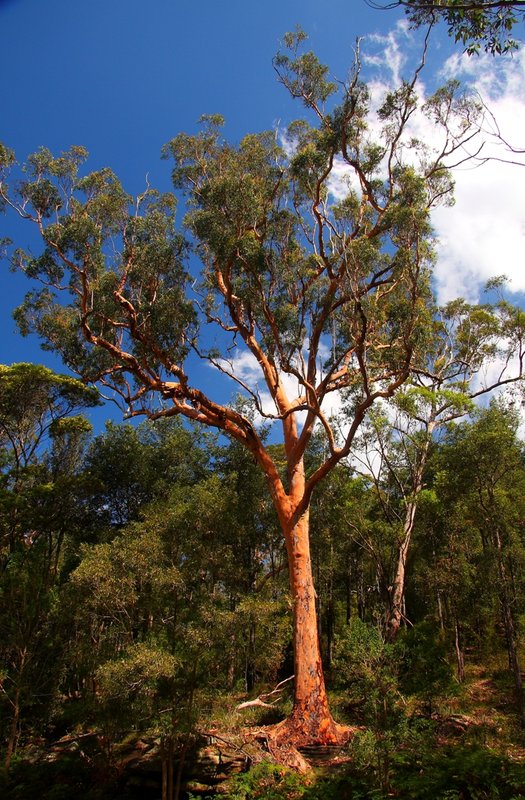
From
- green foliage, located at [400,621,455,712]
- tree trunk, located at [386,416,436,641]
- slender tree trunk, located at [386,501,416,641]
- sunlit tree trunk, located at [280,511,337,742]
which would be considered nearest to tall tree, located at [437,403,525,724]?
tree trunk, located at [386,416,436,641]

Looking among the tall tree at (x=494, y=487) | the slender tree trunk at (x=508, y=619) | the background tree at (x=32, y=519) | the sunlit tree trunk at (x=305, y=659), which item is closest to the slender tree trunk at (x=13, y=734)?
the background tree at (x=32, y=519)

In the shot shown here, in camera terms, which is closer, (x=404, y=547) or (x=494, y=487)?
(x=404, y=547)

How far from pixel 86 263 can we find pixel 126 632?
7950mm

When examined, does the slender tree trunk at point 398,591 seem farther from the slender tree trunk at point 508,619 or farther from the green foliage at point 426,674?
the slender tree trunk at point 508,619

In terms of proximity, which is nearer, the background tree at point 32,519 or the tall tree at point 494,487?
the background tree at point 32,519

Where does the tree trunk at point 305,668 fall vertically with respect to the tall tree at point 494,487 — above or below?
below

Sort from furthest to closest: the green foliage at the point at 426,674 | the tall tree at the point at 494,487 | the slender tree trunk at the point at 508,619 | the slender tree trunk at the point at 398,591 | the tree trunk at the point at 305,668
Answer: the tall tree at the point at 494,487
the slender tree trunk at the point at 508,619
the slender tree trunk at the point at 398,591
the green foliage at the point at 426,674
the tree trunk at the point at 305,668

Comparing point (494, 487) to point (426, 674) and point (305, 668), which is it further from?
point (305, 668)

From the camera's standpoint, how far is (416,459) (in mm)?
16047

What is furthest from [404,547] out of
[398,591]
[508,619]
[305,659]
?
[305,659]

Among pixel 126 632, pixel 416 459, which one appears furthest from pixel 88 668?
pixel 416 459

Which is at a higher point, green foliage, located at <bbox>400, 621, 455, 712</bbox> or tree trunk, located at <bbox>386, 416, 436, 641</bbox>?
tree trunk, located at <bbox>386, 416, 436, 641</bbox>

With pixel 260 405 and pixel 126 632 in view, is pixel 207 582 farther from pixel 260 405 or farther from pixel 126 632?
pixel 260 405

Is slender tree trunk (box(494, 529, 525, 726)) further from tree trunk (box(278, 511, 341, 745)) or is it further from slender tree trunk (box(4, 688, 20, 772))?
slender tree trunk (box(4, 688, 20, 772))
